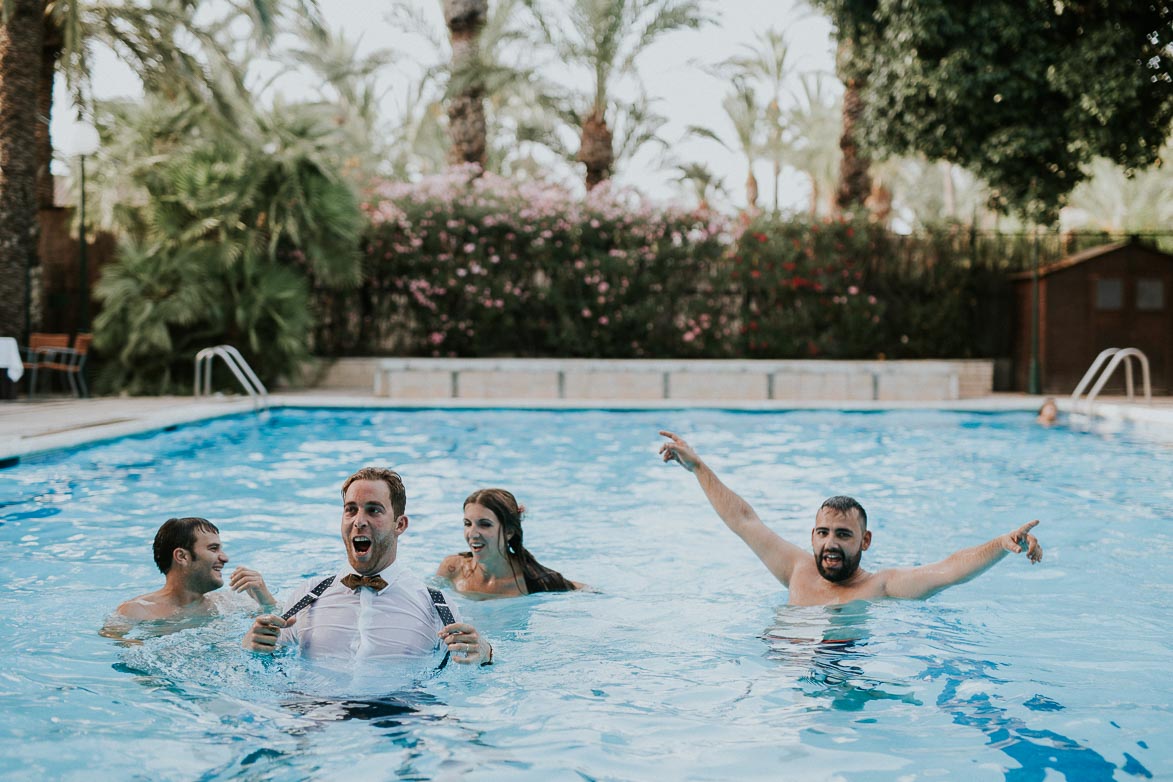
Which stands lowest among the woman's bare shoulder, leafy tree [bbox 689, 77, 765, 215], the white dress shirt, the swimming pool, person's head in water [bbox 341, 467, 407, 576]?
the swimming pool

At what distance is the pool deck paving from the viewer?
34.6 ft

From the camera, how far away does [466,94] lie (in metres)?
20.2

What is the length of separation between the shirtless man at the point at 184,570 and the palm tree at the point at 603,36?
1744 cm

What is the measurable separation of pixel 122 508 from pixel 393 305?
10682mm

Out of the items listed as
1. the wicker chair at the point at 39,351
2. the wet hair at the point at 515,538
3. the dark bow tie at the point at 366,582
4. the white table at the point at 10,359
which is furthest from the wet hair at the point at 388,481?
the wicker chair at the point at 39,351

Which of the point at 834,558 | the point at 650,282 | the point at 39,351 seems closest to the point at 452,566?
the point at 834,558

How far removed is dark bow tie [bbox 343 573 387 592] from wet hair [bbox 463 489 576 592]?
114 cm

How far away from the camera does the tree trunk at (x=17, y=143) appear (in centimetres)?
1426

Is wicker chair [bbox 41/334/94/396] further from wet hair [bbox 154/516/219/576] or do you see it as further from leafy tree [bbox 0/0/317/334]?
wet hair [bbox 154/516/219/576]

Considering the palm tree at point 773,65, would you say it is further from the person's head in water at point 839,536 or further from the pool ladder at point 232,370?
the person's head in water at point 839,536

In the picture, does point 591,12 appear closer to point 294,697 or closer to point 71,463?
point 71,463

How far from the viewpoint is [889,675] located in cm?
463

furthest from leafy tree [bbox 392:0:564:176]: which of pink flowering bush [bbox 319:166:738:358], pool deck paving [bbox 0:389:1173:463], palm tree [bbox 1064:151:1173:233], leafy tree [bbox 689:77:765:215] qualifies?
palm tree [bbox 1064:151:1173:233]

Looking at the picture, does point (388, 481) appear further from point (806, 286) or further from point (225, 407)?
point (806, 286)
